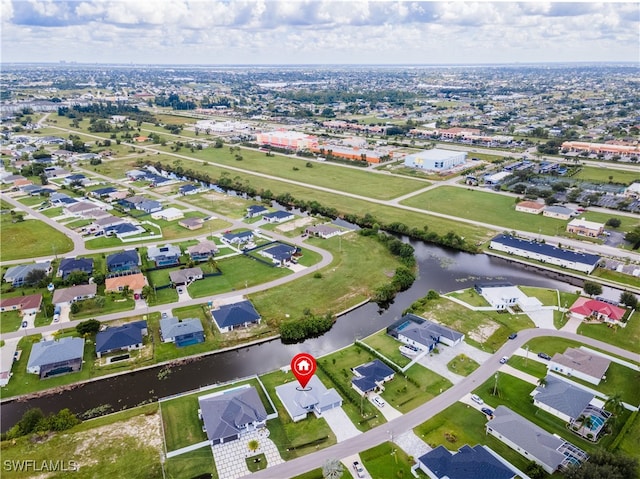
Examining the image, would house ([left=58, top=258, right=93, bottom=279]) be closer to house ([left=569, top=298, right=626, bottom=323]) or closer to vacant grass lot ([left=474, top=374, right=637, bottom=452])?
vacant grass lot ([left=474, top=374, right=637, bottom=452])

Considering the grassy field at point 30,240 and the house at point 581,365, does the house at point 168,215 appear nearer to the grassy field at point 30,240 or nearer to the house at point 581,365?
the grassy field at point 30,240

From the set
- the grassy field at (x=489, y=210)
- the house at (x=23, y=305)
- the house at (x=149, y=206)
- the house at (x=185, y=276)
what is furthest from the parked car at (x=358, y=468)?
the house at (x=149, y=206)

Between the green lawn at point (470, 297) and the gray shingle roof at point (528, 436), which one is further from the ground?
the gray shingle roof at point (528, 436)

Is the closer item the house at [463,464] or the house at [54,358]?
the house at [463,464]

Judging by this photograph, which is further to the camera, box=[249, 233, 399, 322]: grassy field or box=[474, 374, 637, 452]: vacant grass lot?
box=[249, 233, 399, 322]: grassy field

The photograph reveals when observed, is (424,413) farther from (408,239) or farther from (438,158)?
(438,158)

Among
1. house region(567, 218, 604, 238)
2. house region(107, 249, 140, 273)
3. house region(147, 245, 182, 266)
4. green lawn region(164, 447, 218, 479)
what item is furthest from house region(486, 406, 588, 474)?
house region(567, 218, 604, 238)
